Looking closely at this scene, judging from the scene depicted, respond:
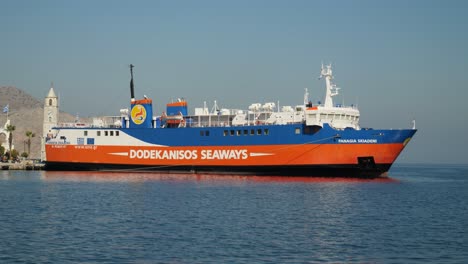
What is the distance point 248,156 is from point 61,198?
21498mm

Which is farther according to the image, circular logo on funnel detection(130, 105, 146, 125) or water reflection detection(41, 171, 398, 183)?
circular logo on funnel detection(130, 105, 146, 125)

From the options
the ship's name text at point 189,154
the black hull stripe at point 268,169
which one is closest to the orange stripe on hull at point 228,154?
the ship's name text at point 189,154

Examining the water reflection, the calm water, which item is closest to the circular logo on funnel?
the water reflection

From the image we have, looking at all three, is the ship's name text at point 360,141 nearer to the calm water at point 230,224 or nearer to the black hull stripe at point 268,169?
the black hull stripe at point 268,169

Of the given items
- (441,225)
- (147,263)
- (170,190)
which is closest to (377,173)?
(170,190)

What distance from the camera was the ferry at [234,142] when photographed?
50.9m

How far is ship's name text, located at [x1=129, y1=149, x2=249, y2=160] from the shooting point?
5547cm

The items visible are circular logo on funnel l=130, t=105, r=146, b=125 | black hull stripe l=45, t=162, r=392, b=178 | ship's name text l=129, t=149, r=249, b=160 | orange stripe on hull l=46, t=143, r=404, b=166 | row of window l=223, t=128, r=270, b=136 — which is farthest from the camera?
circular logo on funnel l=130, t=105, r=146, b=125

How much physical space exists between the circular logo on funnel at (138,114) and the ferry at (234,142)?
107 millimetres

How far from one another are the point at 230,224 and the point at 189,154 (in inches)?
1210

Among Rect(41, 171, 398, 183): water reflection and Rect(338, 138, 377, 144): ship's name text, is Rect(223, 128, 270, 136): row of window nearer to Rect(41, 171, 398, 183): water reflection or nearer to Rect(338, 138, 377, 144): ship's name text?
Rect(41, 171, 398, 183): water reflection

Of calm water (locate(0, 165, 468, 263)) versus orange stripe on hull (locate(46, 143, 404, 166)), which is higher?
orange stripe on hull (locate(46, 143, 404, 166))

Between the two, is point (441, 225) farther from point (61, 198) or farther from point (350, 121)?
point (350, 121)

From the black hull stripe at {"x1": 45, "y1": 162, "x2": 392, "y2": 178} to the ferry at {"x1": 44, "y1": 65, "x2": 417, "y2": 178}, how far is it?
0.09 meters
